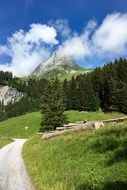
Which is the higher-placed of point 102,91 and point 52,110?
point 102,91

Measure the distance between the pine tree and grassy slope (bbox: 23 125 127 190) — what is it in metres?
51.9

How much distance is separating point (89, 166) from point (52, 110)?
60.6 meters

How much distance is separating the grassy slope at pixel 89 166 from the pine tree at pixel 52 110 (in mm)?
51863

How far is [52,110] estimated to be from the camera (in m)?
77.6

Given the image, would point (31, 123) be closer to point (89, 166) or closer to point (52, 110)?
point (52, 110)

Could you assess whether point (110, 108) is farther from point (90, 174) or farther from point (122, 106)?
point (90, 174)

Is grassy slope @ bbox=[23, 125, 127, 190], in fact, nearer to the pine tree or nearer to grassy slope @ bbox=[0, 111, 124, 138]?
the pine tree

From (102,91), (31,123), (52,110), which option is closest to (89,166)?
(52,110)

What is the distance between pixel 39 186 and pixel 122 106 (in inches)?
4138

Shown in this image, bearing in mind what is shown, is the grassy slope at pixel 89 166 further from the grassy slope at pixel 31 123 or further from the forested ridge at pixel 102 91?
the forested ridge at pixel 102 91

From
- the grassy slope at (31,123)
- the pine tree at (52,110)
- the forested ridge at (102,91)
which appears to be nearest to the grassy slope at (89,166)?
the pine tree at (52,110)

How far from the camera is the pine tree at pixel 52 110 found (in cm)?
7569

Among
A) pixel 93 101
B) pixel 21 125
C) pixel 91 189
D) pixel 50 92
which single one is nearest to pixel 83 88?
pixel 93 101

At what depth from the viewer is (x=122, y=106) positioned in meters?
119
